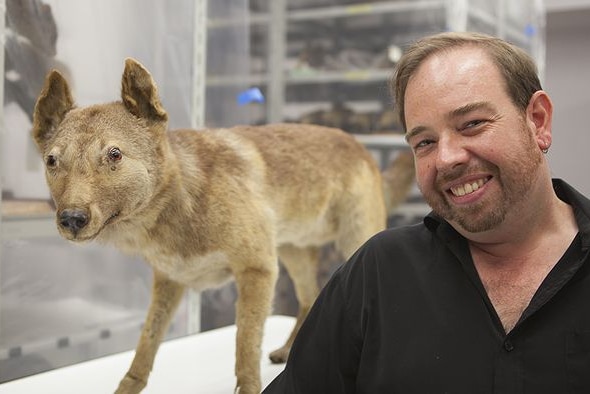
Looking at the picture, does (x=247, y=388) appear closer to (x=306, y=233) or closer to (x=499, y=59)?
(x=306, y=233)

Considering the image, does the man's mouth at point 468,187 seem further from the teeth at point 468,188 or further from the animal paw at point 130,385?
the animal paw at point 130,385

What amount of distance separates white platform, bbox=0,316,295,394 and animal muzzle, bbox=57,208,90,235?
57cm

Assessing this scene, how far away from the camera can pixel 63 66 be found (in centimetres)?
152

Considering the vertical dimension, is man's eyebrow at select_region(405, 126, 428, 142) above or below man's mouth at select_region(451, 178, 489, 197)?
above

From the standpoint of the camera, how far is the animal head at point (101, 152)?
1.06 m

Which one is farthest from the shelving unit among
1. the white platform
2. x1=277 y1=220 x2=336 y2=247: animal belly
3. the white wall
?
the white platform

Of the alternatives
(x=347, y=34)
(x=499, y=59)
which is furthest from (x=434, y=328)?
(x=347, y=34)

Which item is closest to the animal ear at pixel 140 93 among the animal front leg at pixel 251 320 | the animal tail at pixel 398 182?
the animal front leg at pixel 251 320

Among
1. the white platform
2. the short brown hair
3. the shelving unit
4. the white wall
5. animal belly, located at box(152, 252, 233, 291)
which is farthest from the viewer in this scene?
the white wall

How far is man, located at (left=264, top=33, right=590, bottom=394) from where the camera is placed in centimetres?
108

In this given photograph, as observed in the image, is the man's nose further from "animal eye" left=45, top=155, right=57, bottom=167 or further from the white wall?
the white wall

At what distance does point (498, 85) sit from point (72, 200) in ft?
2.33

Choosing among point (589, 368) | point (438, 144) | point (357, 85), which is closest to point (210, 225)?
point (438, 144)

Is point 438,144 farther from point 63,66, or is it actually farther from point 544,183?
point 63,66
